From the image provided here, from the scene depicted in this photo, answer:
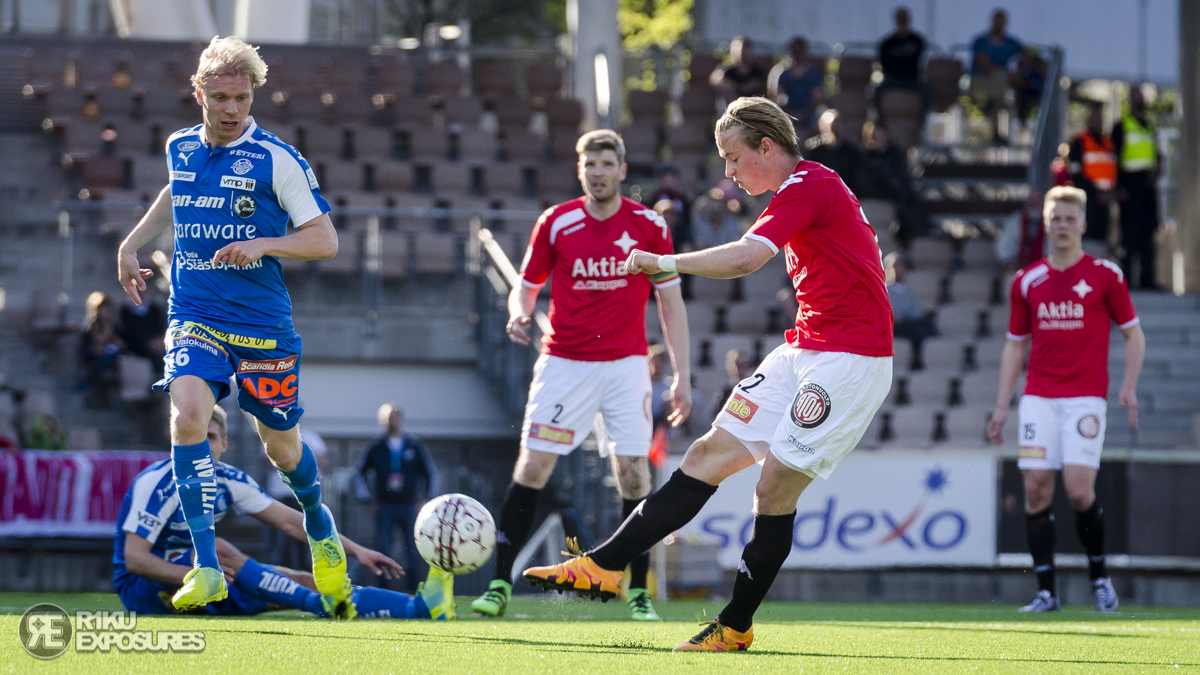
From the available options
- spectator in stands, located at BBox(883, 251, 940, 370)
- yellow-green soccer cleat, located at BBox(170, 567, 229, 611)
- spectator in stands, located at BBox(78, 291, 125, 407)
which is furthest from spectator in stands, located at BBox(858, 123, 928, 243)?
yellow-green soccer cleat, located at BBox(170, 567, 229, 611)

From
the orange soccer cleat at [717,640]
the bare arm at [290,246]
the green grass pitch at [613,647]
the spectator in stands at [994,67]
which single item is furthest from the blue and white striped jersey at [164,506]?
the spectator in stands at [994,67]

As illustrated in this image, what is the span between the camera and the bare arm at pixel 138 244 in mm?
5773

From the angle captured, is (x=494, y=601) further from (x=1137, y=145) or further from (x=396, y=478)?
(x=1137, y=145)

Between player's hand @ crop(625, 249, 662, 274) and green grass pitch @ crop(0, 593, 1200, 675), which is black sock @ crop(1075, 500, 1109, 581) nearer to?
green grass pitch @ crop(0, 593, 1200, 675)

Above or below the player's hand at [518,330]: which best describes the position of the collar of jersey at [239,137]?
above

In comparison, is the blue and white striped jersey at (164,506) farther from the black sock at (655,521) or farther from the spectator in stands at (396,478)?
the spectator in stands at (396,478)

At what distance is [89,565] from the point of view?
12656 millimetres

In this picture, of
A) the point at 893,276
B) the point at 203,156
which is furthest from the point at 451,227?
the point at 203,156

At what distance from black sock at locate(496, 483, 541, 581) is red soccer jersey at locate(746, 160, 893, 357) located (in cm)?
247

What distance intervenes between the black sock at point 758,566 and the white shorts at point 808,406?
0.83 feet

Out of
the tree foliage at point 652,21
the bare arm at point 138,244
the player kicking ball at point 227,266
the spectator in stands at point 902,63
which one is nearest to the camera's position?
the player kicking ball at point 227,266

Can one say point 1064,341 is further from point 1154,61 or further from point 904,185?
point 1154,61

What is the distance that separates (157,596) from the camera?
7.01 m

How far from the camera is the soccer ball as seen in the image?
6.22 metres
